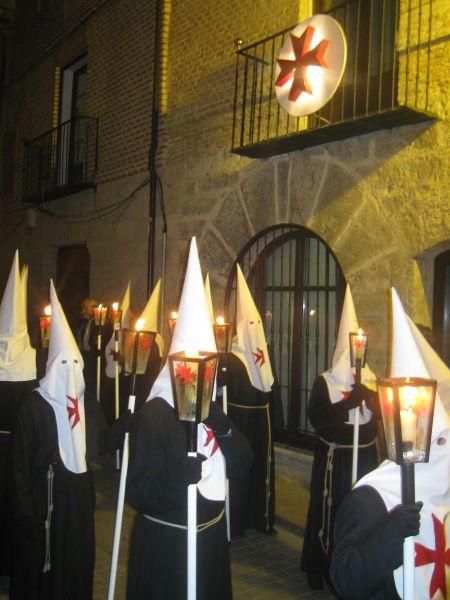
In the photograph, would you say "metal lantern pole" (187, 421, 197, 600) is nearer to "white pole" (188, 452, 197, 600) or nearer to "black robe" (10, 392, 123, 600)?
"white pole" (188, 452, 197, 600)

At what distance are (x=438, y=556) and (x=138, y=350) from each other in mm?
2678

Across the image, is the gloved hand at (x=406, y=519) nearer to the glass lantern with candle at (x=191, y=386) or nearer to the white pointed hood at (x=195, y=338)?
the glass lantern with candle at (x=191, y=386)

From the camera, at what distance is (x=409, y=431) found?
2342 mm

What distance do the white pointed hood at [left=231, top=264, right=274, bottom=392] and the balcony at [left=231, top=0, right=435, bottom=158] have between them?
227cm

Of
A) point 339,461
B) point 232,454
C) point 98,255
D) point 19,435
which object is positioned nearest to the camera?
point 232,454

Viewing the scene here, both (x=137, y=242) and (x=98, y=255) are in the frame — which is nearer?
(x=137, y=242)

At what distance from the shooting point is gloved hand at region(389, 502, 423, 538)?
7.48 feet

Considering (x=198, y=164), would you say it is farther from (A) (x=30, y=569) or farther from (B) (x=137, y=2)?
(A) (x=30, y=569)

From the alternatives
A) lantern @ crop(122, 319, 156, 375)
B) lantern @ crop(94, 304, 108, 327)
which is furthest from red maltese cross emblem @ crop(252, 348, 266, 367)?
lantern @ crop(94, 304, 108, 327)

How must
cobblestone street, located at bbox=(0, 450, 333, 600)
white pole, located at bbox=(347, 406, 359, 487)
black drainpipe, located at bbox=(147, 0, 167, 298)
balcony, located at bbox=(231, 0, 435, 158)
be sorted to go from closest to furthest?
1. white pole, located at bbox=(347, 406, 359, 487)
2. cobblestone street, located at bbox=(0, 450, 333, 600)
3. balcony, located at bbox=(231, 0, 435, 158)
4. black drainpipe, located at bbox=(147, 0, 167, 298)

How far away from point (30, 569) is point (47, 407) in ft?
3.59

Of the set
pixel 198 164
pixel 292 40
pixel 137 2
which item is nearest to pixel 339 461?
pixel 292 40

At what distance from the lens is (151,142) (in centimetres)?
1056

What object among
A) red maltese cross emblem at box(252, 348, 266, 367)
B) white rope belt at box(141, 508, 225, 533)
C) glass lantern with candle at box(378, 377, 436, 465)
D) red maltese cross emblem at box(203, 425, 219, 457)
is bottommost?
white rope belt at box(141, 508, 225, 533)
